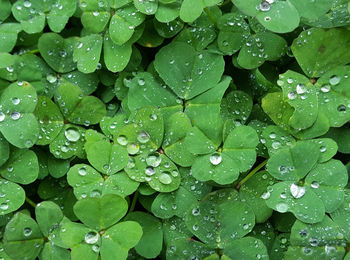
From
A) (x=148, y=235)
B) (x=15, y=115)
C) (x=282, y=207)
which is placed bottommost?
(x=148, y=235)

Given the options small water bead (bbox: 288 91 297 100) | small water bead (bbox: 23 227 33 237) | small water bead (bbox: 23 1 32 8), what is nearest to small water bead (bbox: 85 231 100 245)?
small water bead (bbox: 23 227 33 237)

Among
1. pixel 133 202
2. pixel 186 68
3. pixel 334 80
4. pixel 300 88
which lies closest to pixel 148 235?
pixel 133 202

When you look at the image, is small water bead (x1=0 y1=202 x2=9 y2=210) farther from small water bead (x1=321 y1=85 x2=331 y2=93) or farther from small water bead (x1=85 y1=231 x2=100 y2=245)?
small water bead (x1=321 y1=85 x2=331 y2=93)

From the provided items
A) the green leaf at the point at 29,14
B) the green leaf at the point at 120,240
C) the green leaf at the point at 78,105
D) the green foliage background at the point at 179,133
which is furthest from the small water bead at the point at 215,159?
the green leaf at the point at 29,14

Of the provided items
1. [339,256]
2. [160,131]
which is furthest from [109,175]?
[339,256]

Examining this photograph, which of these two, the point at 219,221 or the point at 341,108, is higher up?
the point at 341,108

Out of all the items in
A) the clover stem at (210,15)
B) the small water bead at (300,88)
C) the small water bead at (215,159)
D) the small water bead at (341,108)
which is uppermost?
the clover stem at (210,15)

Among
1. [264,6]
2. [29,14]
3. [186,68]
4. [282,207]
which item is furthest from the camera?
[29,14]

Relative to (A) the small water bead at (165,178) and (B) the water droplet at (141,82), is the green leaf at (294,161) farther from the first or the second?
(B) the water droplet at (141,82)

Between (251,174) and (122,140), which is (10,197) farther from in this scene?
(251,174)
